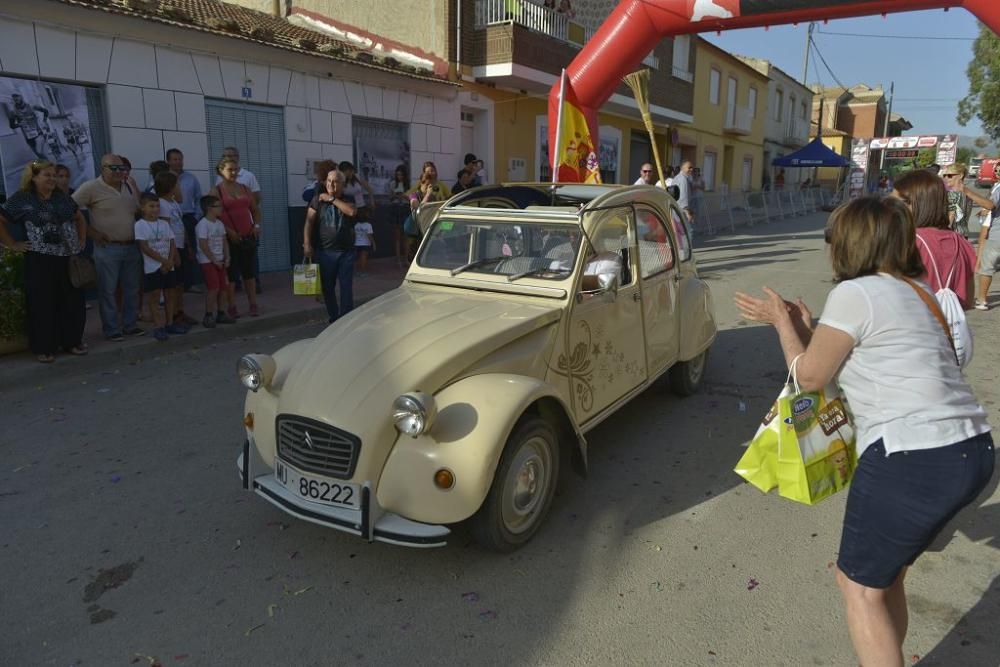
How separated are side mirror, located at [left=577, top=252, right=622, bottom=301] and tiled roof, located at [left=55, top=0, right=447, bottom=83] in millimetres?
8131

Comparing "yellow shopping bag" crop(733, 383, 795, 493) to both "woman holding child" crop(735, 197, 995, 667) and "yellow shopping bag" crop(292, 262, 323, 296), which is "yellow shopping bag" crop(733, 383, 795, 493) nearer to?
"woman holding child" crop(735, 197, 995, 667)

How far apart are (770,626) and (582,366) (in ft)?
5.51

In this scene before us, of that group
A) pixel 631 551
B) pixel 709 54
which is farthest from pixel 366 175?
pixel 709 54

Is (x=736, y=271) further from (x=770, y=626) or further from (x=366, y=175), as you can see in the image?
(x=770, y=626)

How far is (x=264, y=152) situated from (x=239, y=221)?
10.1 feet

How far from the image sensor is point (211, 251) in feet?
24.9

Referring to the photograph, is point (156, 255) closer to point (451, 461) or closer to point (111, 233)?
point (111, 233)

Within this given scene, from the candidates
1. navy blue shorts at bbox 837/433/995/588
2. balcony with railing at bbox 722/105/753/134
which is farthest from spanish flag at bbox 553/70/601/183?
balcony with railing at bbox 722/105/753/134

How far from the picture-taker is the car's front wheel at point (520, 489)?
10.5ft

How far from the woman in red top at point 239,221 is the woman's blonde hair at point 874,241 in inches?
291

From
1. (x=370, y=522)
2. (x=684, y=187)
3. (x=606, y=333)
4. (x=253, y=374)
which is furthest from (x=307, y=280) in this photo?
(x=684, y=187)

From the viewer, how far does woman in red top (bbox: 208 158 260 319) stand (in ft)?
27.9

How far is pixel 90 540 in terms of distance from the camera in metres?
3.54

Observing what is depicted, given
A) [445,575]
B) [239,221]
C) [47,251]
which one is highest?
[239,221]
